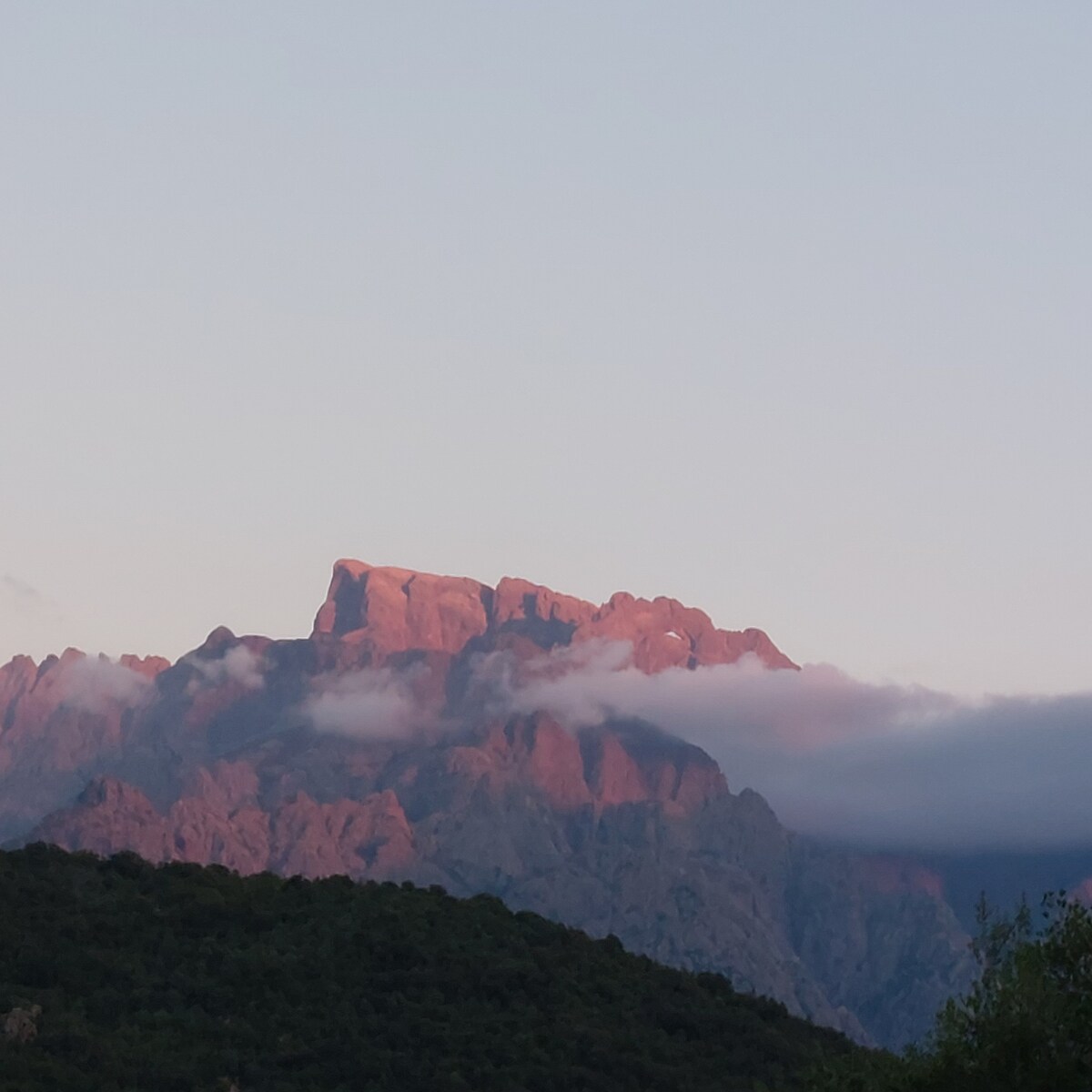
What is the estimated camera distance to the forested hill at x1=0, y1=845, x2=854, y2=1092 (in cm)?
9088

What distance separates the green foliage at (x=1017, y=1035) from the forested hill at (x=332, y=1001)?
43.5 meters

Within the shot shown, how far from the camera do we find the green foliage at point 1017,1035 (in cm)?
4228

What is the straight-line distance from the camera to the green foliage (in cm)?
4228

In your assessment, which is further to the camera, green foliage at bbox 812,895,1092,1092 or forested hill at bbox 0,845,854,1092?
forested hill at bbox 0,845,854,1092

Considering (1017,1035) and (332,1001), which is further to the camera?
(332,1001)

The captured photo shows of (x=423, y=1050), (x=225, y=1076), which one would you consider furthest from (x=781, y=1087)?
(x=225, y=1076)

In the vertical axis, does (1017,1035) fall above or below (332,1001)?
above

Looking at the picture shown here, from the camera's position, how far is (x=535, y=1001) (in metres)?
105

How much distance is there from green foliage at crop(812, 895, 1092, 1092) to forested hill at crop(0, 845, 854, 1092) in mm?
43528

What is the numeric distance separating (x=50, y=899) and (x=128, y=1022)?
19874mm

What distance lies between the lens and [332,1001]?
10056 cm

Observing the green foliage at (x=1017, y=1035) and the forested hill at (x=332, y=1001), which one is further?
the forested hill at (x=332, y=1001)

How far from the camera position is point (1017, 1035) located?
42781 millimetres

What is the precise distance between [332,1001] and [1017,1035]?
6284cm
